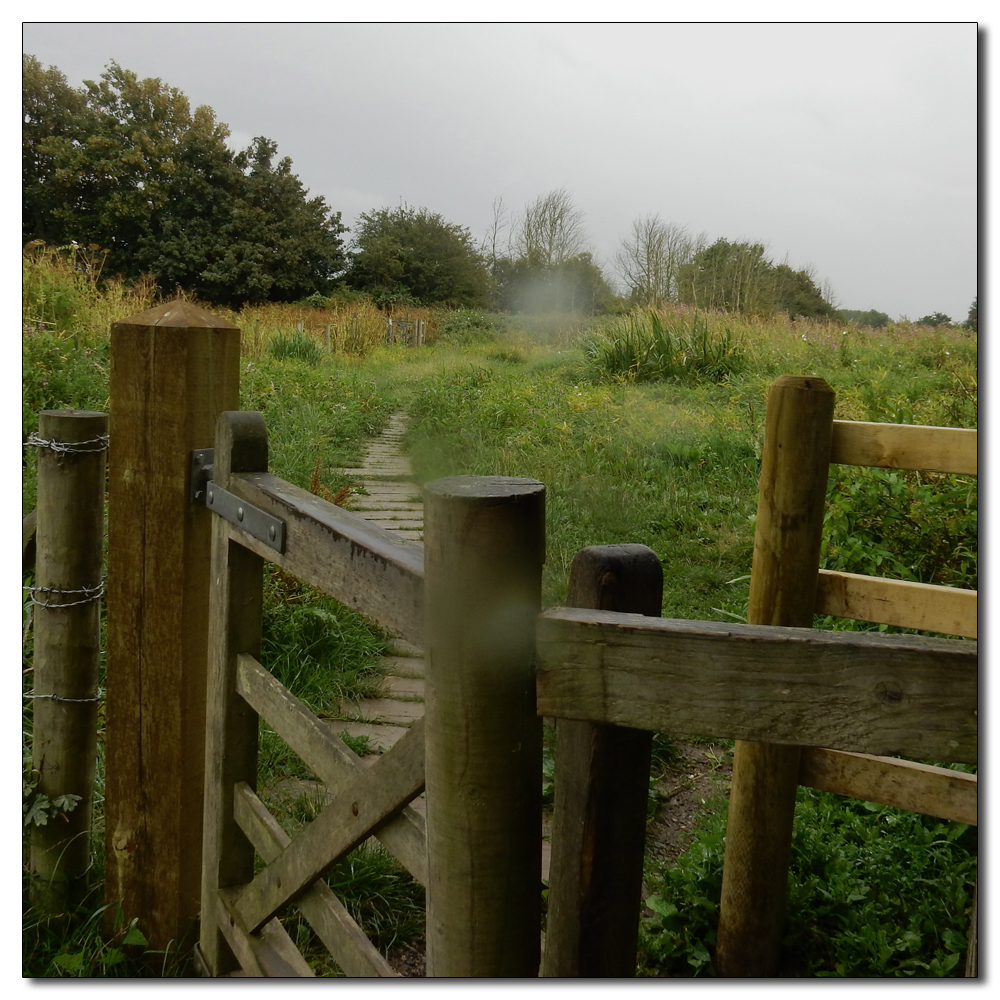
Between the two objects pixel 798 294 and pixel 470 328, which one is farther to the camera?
pixel 470 328

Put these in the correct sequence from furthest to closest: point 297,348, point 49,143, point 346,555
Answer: point 297,348
point 49,143
point 346,555

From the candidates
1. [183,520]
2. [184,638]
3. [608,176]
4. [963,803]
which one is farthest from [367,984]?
[608,176]

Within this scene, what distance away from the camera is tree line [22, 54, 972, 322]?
13.3ft

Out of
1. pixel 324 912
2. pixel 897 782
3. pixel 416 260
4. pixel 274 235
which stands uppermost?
pixel 416 260

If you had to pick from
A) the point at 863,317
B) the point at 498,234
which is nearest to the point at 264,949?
the point at 498,234

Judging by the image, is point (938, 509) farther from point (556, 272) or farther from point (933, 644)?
point (556, 272)

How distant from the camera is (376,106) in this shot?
9.89 feet

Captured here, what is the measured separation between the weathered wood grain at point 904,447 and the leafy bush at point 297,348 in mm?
7507

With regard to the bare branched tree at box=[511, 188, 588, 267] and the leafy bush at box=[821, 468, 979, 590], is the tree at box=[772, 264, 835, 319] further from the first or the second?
the leafy bush at box=[821, 468, 979, 590]

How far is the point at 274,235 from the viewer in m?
6.20

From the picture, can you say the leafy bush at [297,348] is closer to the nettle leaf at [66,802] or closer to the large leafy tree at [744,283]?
the large leafy tree at [744,283]

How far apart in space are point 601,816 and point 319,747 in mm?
448

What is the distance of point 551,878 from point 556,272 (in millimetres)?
8386

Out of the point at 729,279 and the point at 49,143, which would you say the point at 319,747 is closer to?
the point at 49,143
